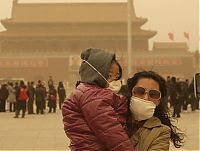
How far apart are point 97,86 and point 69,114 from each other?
0.46 ft

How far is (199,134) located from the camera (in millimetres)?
8297

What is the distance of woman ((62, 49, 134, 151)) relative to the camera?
1603mm

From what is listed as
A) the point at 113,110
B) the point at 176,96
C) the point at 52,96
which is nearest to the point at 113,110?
the point at 113,110

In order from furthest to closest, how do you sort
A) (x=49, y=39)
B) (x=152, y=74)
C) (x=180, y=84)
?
(x=49, y=39)
(x=180, y=84)
(x=152, y=74)

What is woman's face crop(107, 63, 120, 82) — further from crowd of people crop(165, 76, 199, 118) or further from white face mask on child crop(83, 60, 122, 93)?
crowd of people crop(165, 76, 199, 118)

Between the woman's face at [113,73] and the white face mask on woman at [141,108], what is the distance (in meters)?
0.10

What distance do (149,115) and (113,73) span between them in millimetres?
202

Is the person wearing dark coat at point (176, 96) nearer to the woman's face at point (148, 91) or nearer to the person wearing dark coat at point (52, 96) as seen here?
the person wearing dark coat at point (52, 96)

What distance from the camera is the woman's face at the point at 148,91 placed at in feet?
5.88

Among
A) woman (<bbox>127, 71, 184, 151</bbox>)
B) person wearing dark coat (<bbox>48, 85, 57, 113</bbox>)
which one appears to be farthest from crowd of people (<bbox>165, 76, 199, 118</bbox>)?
woman (<bbox>127, 71, 184, 151</bbox>)

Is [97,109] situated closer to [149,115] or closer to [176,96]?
[149,115]

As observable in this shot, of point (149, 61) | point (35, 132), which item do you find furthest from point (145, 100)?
point (149, 61)

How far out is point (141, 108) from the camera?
68.1 inches

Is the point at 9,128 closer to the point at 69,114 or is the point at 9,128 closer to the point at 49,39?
the point at 69,114
